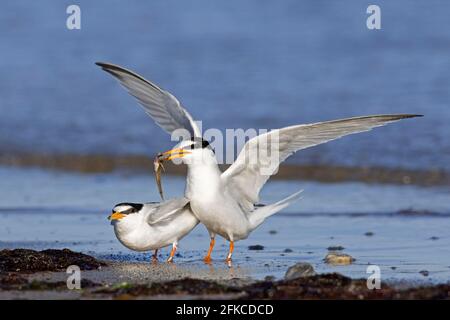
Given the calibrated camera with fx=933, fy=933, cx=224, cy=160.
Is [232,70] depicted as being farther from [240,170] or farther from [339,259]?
[339,259]

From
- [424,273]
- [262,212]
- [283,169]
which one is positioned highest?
[283,169]

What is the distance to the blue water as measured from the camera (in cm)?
1284

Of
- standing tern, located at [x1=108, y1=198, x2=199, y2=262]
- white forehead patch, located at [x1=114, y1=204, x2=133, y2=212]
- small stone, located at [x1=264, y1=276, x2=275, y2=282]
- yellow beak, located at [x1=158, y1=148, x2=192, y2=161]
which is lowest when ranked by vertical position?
small stone, located at [x1=264, y1=276, x2=275, y2=282]

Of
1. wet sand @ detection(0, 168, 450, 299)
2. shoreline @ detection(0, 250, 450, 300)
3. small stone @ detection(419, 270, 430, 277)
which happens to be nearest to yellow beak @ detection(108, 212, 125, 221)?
wet sand @ detection(0, 168, 450, 299)

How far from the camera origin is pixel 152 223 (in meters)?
7.25

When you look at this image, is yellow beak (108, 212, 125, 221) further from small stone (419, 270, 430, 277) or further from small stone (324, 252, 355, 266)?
small stone (419, 270, 430, 277)

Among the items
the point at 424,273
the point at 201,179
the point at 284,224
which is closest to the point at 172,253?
the point at 201,179

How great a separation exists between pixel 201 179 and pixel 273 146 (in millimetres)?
608

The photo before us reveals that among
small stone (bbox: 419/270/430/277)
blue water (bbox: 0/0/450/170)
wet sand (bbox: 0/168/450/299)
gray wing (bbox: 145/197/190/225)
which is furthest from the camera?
blue water (bbox: 0/0/450/170)

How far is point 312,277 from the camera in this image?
5852 mm

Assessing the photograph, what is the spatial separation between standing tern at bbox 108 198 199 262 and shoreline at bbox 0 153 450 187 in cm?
378

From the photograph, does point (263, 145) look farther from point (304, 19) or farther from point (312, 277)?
point (304, 19)

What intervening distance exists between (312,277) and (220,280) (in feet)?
2.35

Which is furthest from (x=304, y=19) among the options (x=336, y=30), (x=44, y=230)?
(x=44, y=230)
